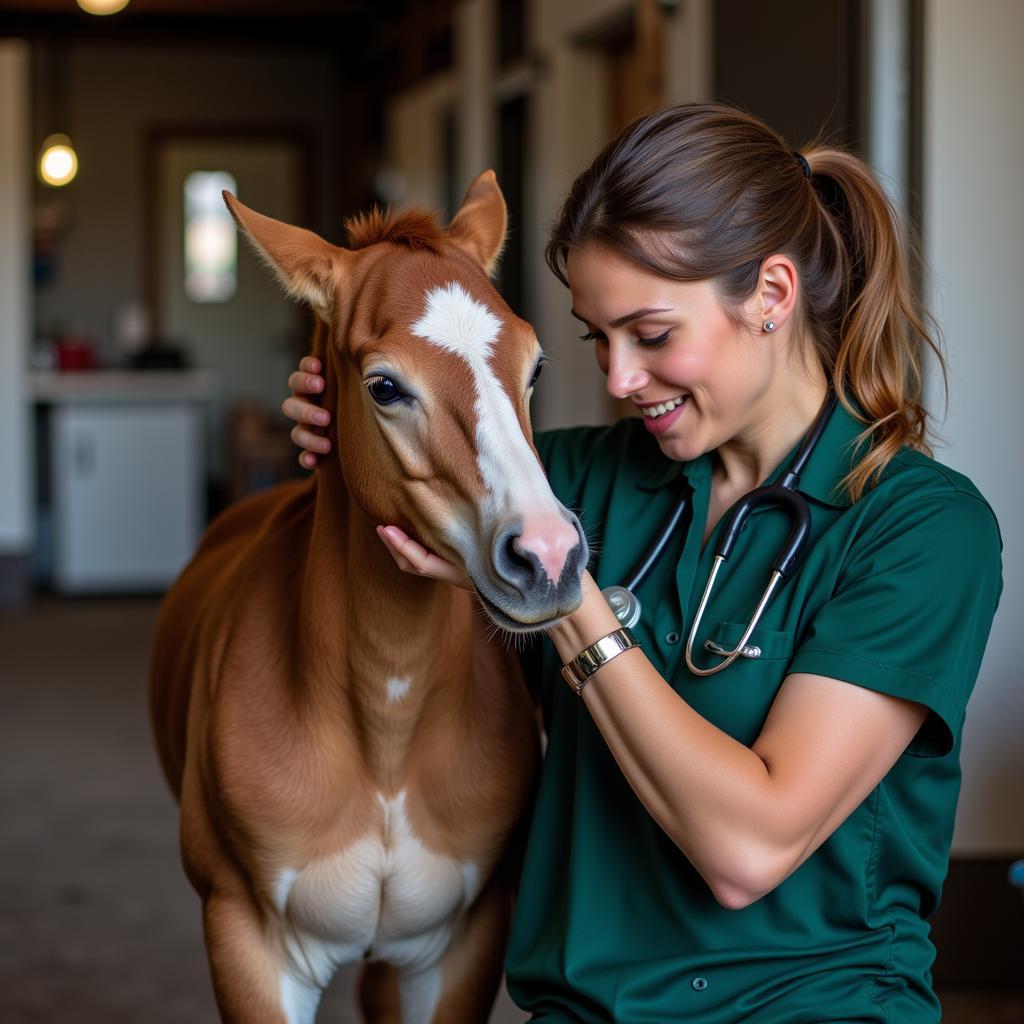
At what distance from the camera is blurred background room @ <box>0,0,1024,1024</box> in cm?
243

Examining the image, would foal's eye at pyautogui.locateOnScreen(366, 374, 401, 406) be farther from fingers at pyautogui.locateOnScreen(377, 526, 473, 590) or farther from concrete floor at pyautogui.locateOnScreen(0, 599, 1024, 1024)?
concrete floor at pyautogui.locateOnScreen(0, 599, 1024, 1024)

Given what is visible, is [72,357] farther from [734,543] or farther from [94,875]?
[734,543]

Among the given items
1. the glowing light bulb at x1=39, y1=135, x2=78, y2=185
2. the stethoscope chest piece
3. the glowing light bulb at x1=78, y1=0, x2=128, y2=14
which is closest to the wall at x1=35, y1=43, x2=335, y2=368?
the glowing light bulb at x1=78, y1=0, x2=128, y2=14

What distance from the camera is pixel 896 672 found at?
1215 millimetres

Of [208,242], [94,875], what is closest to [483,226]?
[94,875]

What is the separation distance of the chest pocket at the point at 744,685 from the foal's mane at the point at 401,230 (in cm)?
50

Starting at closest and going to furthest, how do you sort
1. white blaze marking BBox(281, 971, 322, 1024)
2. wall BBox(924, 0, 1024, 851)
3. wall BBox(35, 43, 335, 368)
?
white blaze marking BBox(281, 971, 322, 1024)
wall BBox(924, 0, 1024, 851)
wall BBox(35, 43, 335, 368)

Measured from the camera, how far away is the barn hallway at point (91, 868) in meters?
2.65

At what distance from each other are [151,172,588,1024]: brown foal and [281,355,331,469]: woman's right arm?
15 millimetres

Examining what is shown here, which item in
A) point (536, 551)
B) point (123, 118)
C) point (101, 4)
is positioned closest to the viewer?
point (536, 551)

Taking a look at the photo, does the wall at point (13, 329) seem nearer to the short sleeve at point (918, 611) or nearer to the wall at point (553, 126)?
the wall at point (553, 126)

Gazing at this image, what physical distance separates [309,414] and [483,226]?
0.30 metres

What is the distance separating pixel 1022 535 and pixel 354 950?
1.50 meters

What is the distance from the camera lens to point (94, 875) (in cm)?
326
